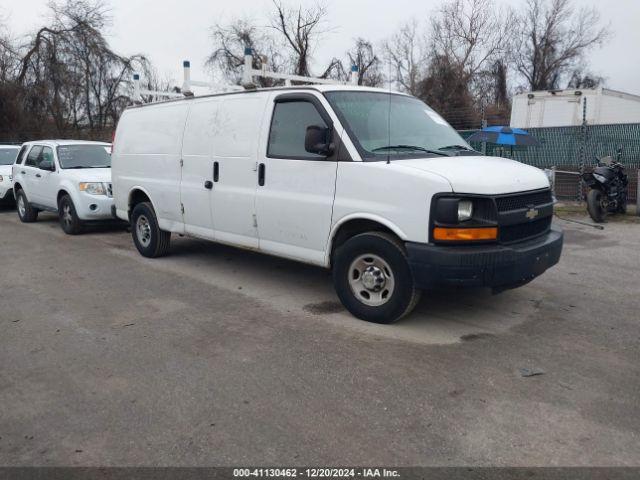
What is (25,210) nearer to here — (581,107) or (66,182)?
(66,182)

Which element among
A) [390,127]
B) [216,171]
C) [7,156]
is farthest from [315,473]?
→ [7,156]

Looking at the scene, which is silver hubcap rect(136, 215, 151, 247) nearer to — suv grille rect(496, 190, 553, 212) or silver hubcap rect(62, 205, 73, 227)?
silver hubcap rect(62, 205, 73, 227)

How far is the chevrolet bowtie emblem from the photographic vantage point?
4793 millimetres

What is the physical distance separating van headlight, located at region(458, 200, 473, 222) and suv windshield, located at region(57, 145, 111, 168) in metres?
8.32

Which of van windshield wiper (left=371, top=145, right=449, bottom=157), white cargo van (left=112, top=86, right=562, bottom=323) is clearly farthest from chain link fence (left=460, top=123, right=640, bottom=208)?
white cargo van (left=112, top=86, right=562, bottom=323)

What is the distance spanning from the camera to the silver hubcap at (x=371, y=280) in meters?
4.88

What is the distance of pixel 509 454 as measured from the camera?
307cm

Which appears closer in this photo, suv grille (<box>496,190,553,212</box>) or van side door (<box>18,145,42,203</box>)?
suv grille (<box>496,190,553,212</box>)

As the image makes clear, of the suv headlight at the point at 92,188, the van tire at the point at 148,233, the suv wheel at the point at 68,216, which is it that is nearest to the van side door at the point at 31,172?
the suv wheel at the point at 68,216

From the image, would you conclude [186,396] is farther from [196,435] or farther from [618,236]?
[618,236]

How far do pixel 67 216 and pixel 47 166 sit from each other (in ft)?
4.24

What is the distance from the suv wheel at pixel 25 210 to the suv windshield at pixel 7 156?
2.94 meters

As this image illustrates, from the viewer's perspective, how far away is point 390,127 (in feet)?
17.6

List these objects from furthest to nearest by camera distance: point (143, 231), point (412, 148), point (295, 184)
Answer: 1. point (143, 231)
2. point (295, 184)
3. point (412, 148)
